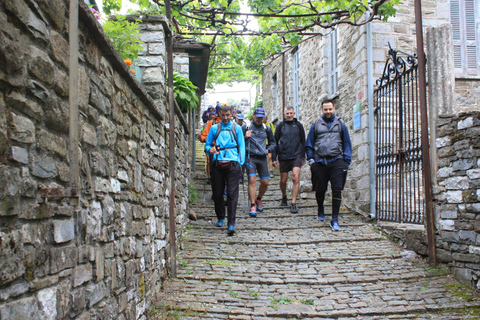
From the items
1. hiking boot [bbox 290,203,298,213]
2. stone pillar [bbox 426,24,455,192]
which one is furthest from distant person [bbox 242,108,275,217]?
stone pillar [bbox 426,24,455,192]

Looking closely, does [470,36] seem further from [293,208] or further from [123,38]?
[123,38]

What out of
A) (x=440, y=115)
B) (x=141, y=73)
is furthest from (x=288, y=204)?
(x=141, y=73)

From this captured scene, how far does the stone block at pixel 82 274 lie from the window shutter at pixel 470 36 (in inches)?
297

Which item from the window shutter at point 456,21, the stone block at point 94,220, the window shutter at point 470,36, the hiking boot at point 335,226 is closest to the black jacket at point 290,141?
the hiking boot at point 335,226

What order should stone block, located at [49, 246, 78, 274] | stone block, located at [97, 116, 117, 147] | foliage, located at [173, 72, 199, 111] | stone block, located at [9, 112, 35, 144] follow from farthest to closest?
foliage, located at [173, 72, 199, 111] → stone block, located at [97, 116, 117, 147] → stone block, located at [49, 246, 78, 274] → stone block, located at [9, 112, 35, 144]

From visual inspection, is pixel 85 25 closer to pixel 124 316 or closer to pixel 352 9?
pixel 124 316

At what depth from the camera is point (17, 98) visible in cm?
145

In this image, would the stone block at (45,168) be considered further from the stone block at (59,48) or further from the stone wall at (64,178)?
the stone block at (59,48)

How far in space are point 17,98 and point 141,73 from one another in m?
2.77

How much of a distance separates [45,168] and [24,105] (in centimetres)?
27

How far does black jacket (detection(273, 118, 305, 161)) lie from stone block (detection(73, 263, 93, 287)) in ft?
17.5

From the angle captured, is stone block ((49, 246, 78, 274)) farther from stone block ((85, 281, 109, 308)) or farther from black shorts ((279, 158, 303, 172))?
black shorts ((279, 158, 303, 172))

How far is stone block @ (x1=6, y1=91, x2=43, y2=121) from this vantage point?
1.43 m

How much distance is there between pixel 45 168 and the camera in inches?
64.4
